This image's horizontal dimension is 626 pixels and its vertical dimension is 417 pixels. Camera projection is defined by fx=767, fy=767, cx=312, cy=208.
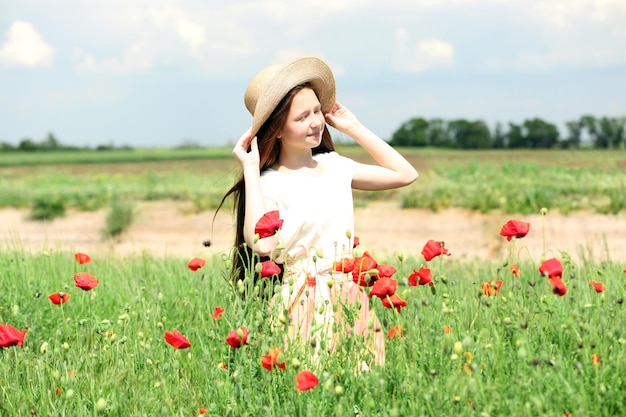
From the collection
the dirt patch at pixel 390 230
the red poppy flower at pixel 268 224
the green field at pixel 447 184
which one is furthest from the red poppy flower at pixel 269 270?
the green field at pixel 447 184

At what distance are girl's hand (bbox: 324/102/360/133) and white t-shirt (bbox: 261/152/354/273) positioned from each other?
30 cm

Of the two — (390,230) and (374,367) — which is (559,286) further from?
(390,230)

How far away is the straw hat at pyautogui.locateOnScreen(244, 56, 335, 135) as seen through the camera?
334 cm

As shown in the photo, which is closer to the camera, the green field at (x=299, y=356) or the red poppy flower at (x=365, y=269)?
the green field at (x=299, y=356)

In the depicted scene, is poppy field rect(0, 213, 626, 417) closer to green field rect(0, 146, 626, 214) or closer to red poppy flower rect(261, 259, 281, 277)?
red poppy flower rect(261, 259, 281, 277)

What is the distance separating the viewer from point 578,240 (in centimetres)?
969

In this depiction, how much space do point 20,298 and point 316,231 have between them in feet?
6.07

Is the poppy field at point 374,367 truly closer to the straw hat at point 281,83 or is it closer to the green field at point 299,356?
the green field at point 299,356

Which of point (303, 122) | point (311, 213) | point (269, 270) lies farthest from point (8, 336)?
point (303, 122)

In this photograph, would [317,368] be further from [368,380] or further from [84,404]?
[84,404]

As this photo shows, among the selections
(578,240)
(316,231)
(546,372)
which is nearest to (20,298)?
(316,231)

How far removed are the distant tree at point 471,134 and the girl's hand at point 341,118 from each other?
14580mm

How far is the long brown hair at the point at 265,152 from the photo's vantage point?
133 inches

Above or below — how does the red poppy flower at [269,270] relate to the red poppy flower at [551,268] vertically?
below
